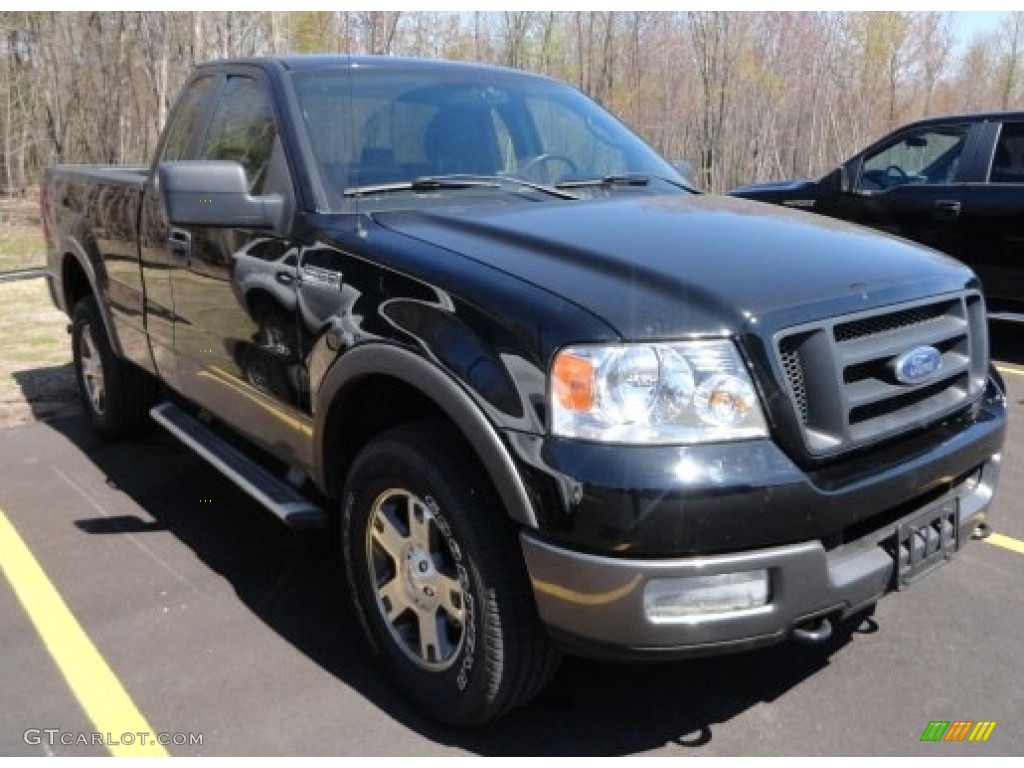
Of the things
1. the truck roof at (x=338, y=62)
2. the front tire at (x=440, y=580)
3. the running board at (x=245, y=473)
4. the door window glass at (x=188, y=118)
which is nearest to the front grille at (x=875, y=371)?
the front tire at (x=440, y=580)

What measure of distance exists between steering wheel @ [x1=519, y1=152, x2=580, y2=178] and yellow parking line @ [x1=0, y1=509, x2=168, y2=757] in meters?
2.27

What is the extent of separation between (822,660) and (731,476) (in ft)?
4.15

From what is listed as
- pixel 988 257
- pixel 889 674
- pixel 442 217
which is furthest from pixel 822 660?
pixel 988 257

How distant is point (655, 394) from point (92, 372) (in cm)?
432

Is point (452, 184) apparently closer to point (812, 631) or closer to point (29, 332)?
point (812, 631)

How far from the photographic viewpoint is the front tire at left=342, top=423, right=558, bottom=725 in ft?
8.21

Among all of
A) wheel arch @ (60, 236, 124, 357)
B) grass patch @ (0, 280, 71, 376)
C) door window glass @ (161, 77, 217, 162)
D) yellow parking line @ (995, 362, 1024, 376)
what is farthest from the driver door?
grass patch @ (0, 280, 71, 376)

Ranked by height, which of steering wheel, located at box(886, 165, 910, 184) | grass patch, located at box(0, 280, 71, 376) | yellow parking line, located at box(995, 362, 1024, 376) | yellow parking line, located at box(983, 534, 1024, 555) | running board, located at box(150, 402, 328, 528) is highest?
steering wheel, located at box(886, 165, 910, 184)

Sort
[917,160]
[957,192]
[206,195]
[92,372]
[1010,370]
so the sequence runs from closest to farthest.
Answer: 1. [206,195]
2. [92,372]
3. [1010,370]
4. [957,192]
5. [917,160]

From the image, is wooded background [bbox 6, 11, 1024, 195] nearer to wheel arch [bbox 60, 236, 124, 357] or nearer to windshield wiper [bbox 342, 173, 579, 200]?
wheel arch [bbox 60, 236, 124, 357]

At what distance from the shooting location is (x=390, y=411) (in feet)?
9.98

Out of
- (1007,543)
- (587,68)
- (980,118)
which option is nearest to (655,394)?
(1007,543)

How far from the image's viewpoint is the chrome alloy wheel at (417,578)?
2.71 m

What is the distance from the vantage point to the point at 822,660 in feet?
10.4
